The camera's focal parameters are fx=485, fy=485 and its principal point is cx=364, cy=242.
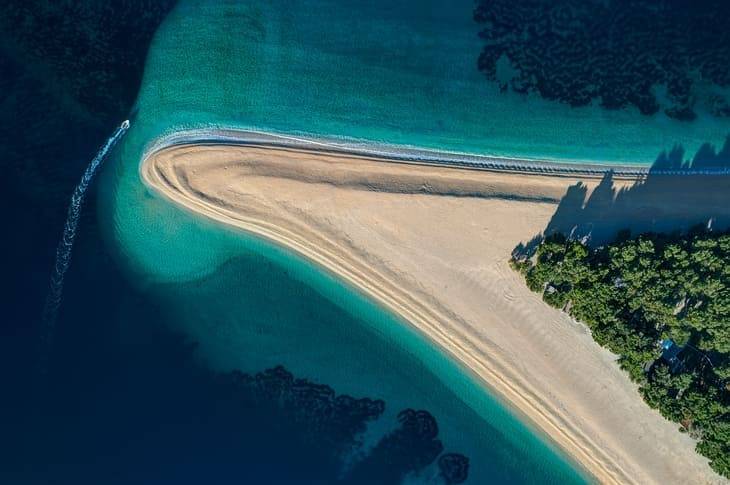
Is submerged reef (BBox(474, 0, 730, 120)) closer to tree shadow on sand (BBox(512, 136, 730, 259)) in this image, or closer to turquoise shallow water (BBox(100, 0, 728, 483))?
turquoise shallow water (BBox(100, 0, 728, 483))

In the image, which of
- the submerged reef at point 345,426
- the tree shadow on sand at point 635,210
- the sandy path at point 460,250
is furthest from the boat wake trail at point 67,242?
the tree shadow on sand at point 635,210

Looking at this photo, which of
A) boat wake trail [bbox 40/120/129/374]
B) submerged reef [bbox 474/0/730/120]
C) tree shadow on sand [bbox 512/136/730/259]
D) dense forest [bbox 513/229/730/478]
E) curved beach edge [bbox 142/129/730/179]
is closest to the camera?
dense forest [bbox 513/229/730/478]

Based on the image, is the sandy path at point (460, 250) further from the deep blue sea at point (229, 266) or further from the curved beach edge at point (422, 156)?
the deep blue sea at point (229, 266)

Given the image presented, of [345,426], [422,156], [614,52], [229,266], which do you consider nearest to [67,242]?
[229,266]

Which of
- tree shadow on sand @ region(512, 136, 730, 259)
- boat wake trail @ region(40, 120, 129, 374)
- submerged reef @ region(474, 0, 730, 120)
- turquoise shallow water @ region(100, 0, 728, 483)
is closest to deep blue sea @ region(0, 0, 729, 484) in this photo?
turquoise shallow water @ region(100, 0, 728, 483)

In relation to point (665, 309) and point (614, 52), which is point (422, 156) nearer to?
point (614, 52)

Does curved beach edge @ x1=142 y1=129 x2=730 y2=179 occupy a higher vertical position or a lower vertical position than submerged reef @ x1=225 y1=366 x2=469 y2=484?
higher
